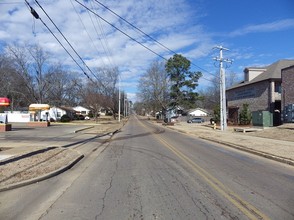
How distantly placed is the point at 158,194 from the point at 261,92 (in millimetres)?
38093

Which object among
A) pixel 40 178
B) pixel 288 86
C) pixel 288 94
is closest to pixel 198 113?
pixel 288 94

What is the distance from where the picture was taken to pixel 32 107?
47000mm

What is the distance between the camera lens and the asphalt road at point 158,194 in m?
5.84

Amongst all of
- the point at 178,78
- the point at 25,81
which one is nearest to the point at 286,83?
the point at 178,78

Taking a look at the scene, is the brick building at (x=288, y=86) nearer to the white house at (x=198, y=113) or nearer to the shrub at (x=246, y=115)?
the shrub at (x=246, y=115)

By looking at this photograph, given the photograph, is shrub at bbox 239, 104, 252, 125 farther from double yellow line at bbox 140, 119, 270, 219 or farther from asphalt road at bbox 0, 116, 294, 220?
double yellow line at bbox 140, 119, 270, 219

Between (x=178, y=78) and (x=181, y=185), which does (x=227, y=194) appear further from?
(x=178, y=78)

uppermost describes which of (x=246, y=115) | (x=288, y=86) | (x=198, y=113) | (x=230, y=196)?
(x=288, y=86)

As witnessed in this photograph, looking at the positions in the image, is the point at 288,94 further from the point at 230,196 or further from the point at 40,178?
the point at 40,178

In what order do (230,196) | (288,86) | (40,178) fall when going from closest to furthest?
(230,196)
(40,178)
(288,86)

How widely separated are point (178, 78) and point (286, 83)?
4567 cm

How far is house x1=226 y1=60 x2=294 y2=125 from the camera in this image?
39656mm

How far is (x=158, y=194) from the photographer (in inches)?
283

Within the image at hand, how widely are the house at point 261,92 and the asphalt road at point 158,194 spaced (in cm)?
3067
